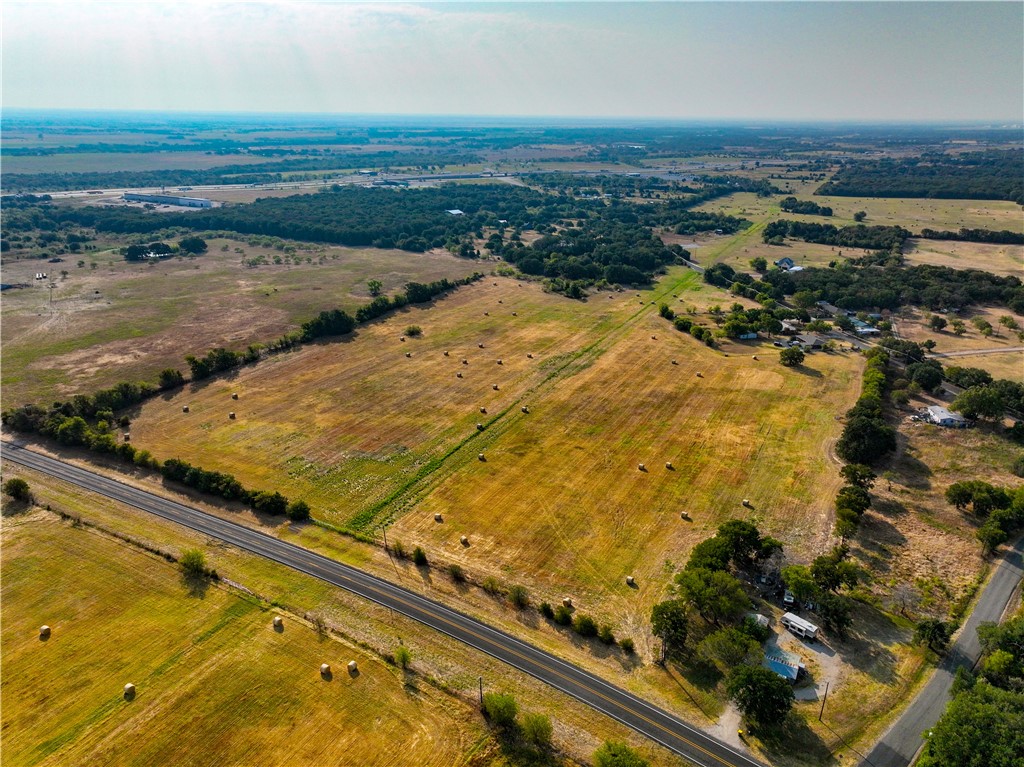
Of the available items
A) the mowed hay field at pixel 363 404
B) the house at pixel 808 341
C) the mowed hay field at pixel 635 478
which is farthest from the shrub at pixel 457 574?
the house at pixel 808 341

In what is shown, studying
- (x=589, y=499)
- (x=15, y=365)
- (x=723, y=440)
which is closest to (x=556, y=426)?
(x=589, y=499)

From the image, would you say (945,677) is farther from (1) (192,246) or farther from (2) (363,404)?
(1) (192,246)

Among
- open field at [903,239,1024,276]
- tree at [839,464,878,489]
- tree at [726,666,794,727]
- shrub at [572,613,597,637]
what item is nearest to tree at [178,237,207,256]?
shrub at [572,613,597,637]

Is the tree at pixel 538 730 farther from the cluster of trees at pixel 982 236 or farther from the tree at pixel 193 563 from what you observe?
the cluster of trees at pixel 982 236

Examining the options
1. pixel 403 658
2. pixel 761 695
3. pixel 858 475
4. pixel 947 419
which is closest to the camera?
pixel 761 695

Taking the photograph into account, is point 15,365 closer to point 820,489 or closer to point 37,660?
point 37,660

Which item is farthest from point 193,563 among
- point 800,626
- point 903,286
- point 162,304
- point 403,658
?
point 903,286

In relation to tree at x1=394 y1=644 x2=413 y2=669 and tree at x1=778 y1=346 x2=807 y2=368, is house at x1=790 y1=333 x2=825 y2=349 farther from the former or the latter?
tree at x1=394 y1=644 x2=413 y2=669
